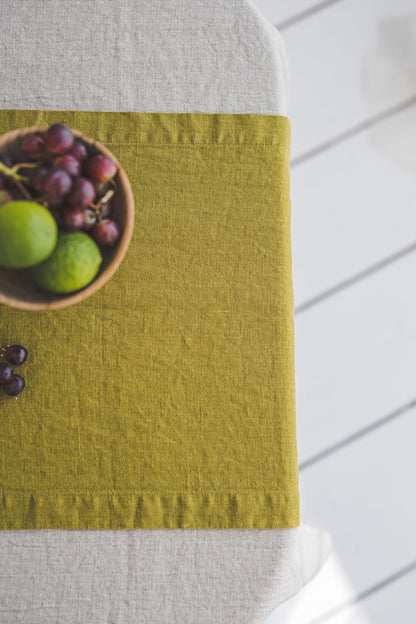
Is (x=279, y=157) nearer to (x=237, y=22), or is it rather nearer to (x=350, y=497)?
(x=237, y=22)

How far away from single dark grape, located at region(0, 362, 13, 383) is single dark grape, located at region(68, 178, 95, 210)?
0.22 metres

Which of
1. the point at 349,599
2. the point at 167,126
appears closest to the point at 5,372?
the point at 167,126

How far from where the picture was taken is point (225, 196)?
0.59 metres

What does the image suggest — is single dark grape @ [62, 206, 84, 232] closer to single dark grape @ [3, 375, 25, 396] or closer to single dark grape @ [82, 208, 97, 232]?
single dark grape @ [82, 208, 97, 232]

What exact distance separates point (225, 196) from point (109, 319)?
204mm

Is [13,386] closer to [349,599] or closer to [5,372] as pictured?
[5,372]


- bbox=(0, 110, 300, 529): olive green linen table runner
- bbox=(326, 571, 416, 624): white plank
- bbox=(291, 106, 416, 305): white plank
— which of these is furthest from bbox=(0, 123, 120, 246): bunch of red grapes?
bbox=(326, 571, 416, 624): white plank

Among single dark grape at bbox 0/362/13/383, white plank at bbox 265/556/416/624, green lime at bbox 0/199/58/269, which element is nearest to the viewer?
green lime at bbox 0/199/58/269

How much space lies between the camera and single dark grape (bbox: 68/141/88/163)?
44cm

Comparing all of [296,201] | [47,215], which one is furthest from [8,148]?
[296,201]

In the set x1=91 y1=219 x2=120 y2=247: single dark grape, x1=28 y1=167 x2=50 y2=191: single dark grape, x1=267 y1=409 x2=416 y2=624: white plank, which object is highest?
x1=28 y1=167 x2=50 y2=191: single dark grape

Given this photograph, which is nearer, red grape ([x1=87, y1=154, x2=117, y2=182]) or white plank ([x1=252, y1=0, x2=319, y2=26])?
red grape ([x1=87, y1=154, x2=117, y2=182])

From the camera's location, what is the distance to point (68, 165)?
16.7 inches

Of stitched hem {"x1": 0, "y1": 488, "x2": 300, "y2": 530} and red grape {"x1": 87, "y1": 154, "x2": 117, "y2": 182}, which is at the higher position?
red grape {"x1": 87, "y1": 154, "x2": 117, "y2": 182}
